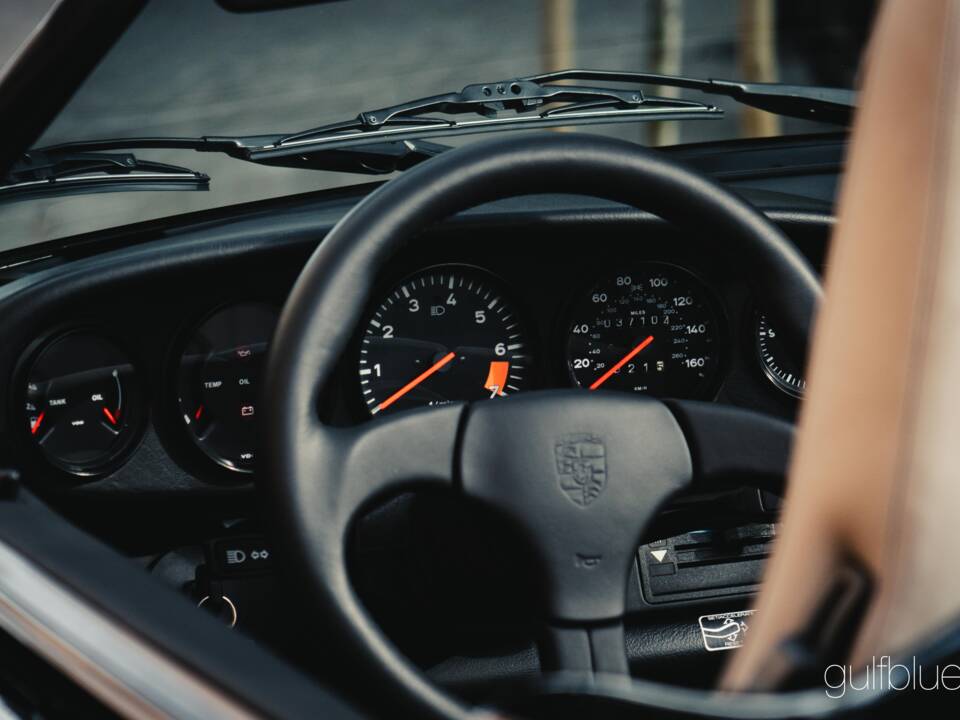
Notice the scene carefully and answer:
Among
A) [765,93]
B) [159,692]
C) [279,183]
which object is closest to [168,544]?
[279,183]

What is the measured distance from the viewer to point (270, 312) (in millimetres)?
2281

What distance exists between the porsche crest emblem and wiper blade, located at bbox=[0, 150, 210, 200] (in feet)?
4.05

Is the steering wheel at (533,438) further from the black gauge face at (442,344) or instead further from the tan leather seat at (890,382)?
the black gauge face at (442,344)

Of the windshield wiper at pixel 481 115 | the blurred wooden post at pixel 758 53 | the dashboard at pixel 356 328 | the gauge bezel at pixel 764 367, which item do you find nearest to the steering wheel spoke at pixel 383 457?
the dashboard at pixel 356 328

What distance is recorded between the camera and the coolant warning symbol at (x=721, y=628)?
7.11 ft

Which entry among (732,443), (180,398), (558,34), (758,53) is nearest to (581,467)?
(732,443)

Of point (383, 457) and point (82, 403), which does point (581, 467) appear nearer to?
point (383, 457)

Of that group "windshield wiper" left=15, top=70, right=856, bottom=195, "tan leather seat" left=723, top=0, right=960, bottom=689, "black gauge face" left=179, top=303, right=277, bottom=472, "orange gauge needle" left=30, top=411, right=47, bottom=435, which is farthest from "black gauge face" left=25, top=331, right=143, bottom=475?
"tan leather seat" left=723, top=0, right=960, bottom=689

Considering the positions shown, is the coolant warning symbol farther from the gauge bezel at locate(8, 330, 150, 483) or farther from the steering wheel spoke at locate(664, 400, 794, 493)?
the gauge bezel at locate(8, 330, 150, 483)

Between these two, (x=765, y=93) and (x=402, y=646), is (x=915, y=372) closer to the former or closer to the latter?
(x=402, y=646)

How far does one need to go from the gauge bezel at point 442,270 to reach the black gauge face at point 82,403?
0.44 meters

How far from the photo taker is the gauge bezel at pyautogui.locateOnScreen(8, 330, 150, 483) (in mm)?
2119

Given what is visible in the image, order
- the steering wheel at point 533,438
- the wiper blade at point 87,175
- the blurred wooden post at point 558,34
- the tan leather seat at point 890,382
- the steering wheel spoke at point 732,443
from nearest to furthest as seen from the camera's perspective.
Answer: the tan leather seat at point 890,382 < the steering wheel at point 533,438 < the steering wheel spoke at point 732,443 < the wiper blade at point 87,175 < the blurred wooden post at point 558,34

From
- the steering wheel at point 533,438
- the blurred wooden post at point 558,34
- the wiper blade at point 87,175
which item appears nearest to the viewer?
the steering wheel at point 533,438
